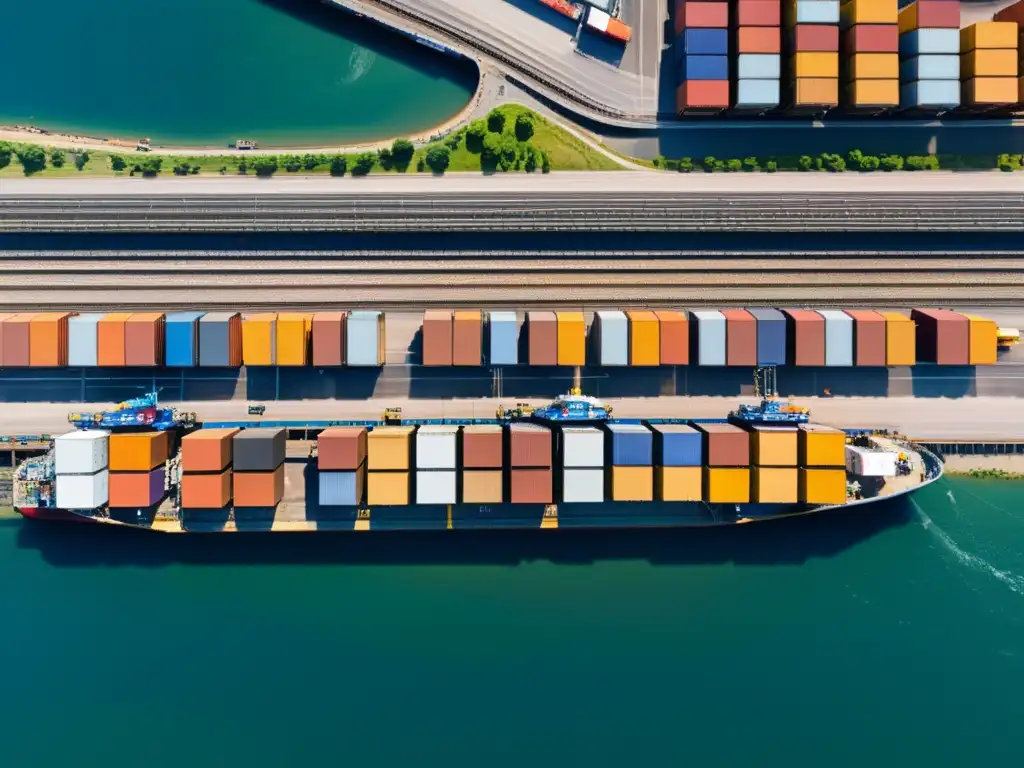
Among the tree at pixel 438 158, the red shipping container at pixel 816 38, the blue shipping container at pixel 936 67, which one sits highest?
the red shipping container at pixel 816 38

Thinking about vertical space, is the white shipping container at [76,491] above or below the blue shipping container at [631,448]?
below

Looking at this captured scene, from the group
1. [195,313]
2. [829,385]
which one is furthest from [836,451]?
[195,313]

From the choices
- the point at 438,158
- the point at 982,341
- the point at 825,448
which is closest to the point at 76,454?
the point at 438,158

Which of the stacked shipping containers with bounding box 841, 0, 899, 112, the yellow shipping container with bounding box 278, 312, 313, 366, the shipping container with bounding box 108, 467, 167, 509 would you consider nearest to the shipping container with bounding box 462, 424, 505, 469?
the yellow shipping container with bounding box 278, 312, 313, 366

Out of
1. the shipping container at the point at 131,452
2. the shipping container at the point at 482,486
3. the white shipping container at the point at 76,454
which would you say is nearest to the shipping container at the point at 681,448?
the shipping container at the point at 482,486

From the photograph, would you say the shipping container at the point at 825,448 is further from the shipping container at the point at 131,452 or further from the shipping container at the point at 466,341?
the shipping container at the point at 131,452

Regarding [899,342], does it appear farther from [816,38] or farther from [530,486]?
[530,486]

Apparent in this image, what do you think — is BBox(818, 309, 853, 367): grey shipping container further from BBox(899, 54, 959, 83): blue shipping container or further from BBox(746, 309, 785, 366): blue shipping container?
BBox(899, 54, 959, 83): blue shipping container
